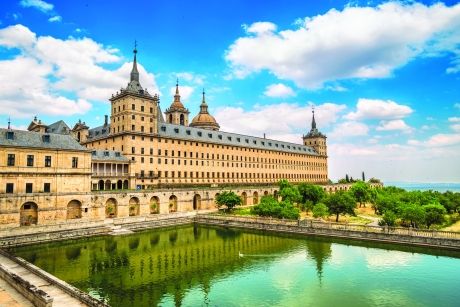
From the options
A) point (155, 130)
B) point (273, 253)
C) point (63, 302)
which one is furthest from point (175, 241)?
point (155, 130)

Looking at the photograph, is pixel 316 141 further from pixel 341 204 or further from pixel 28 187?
pixel 28 187

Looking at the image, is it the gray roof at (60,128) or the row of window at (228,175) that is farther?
the row of window at (228,175)

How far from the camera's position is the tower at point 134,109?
215ft

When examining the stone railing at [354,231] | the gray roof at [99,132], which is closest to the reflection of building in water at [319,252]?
the stone railing at [354,231]

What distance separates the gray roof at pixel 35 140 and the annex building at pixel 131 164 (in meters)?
0.11

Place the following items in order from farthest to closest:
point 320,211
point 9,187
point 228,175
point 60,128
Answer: point 228,175 → point 60,128 → point 320,211 → point 9,187

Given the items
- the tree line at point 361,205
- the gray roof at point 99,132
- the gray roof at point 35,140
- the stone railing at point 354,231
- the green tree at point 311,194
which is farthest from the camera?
the gray roof at point 99,132

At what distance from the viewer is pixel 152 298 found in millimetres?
22234

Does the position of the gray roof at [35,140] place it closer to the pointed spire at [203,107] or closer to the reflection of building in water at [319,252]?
the reflection of building in water at [319,252]

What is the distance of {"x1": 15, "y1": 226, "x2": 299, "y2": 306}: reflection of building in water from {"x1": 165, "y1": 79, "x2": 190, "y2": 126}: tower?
58.9 meters

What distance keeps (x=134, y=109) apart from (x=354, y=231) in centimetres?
4615

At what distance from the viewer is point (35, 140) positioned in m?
44.4

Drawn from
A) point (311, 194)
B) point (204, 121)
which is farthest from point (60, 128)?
point (311, 194)

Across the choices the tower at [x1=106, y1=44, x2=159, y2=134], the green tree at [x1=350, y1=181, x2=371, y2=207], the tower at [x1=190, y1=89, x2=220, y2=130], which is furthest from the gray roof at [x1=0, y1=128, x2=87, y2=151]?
the tower at [x1=190, y1=89, x2=220, y2=130]
